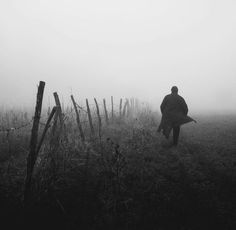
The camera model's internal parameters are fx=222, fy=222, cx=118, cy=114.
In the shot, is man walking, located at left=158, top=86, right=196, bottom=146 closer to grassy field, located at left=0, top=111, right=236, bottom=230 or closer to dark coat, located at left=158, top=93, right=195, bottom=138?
dark coat, located at left=158, top=93, right=195, bottom=138

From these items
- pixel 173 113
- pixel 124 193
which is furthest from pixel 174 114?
pixel 124 193

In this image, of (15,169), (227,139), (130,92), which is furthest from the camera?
(130,92)

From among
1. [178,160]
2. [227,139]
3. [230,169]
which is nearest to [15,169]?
[178,160]

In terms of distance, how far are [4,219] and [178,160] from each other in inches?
191

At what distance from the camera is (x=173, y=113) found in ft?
29.7

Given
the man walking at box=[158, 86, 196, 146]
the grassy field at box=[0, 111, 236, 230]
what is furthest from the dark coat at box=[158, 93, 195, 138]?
the grassy field at box=[0, 111, 236, 230]

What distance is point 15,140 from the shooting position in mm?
8461

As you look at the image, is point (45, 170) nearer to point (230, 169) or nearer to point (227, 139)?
point (230, 169)

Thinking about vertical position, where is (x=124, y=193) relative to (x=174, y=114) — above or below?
below

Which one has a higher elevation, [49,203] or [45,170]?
[45,170]

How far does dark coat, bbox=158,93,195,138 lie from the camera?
8891 millimetres

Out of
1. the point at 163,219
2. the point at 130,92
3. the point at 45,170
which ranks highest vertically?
the point at 130,92

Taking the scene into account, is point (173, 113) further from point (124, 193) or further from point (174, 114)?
point (124, 193)

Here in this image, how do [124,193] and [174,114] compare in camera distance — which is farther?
[174,114]
